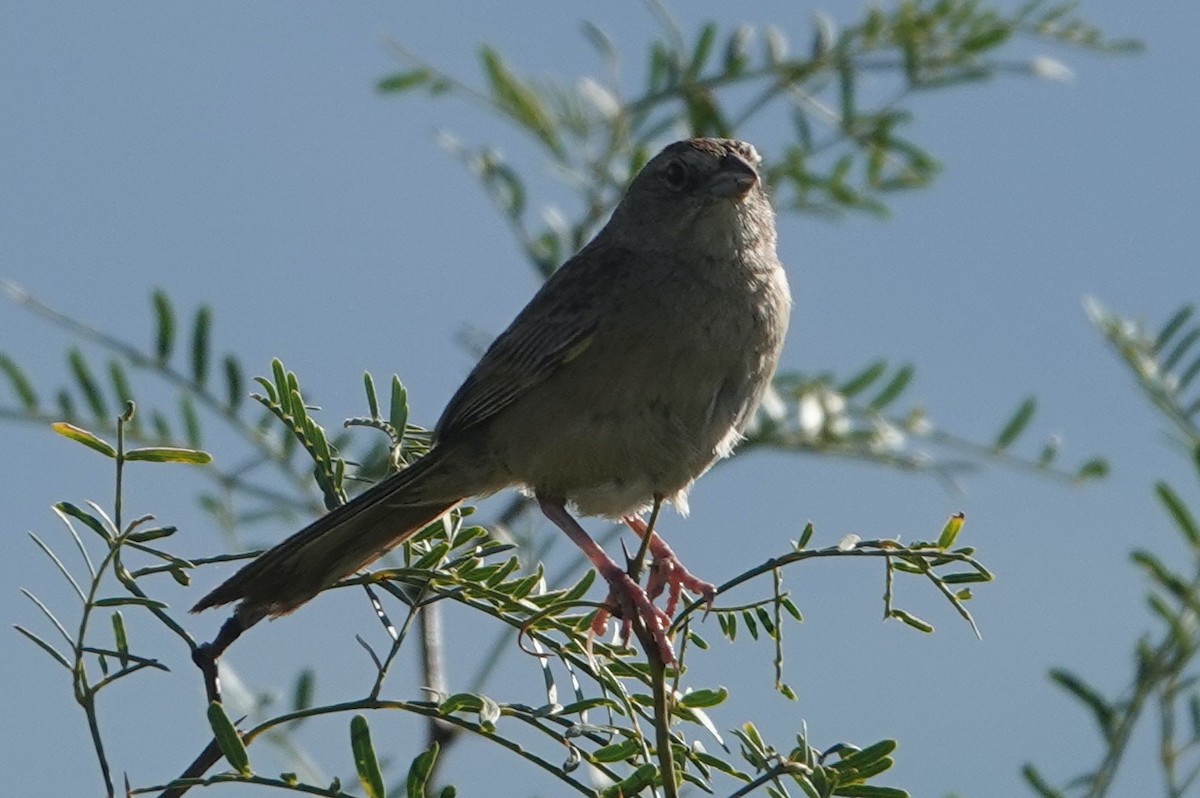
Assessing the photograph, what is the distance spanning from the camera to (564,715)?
2846 millimetres

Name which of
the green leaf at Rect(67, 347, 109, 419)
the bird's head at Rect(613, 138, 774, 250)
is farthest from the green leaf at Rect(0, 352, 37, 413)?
the bird's head at Rect(613, 138, 774, 250)

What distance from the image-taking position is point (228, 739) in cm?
245

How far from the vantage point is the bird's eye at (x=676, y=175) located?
18.8ft

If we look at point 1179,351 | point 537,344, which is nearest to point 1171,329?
point 1179,351

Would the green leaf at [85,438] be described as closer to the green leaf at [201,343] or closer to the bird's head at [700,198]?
the green leaf at [201,343]

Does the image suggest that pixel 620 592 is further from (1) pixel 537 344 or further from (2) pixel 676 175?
(2) pixel 676 175

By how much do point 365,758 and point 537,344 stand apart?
2718 mm

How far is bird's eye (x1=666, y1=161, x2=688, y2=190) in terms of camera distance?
5.74 m

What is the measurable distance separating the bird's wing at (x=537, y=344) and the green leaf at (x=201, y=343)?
2.38 feet

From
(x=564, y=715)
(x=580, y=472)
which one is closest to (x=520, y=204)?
(x=580, y=472)

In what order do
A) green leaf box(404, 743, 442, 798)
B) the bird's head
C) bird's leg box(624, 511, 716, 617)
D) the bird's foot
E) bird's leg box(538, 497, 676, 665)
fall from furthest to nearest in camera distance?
the bird's head, bird's leg box(624, 511, 716, 617), the bird's foot, bird's leg box(538, 497, 676, 665), green leaf box(404, 743, 442, 798)

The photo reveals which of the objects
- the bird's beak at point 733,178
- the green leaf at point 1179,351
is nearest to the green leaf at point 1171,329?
the green leaf at point 1179,351

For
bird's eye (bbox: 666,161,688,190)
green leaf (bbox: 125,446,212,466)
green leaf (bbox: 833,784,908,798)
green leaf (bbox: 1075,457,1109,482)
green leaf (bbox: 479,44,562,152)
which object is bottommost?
green leaf (bbox: 833,784,908,798)

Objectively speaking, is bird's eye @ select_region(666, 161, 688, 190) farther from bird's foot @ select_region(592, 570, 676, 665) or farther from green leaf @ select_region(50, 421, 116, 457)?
green leaf @ select_region(50, 421, 116, 457)
